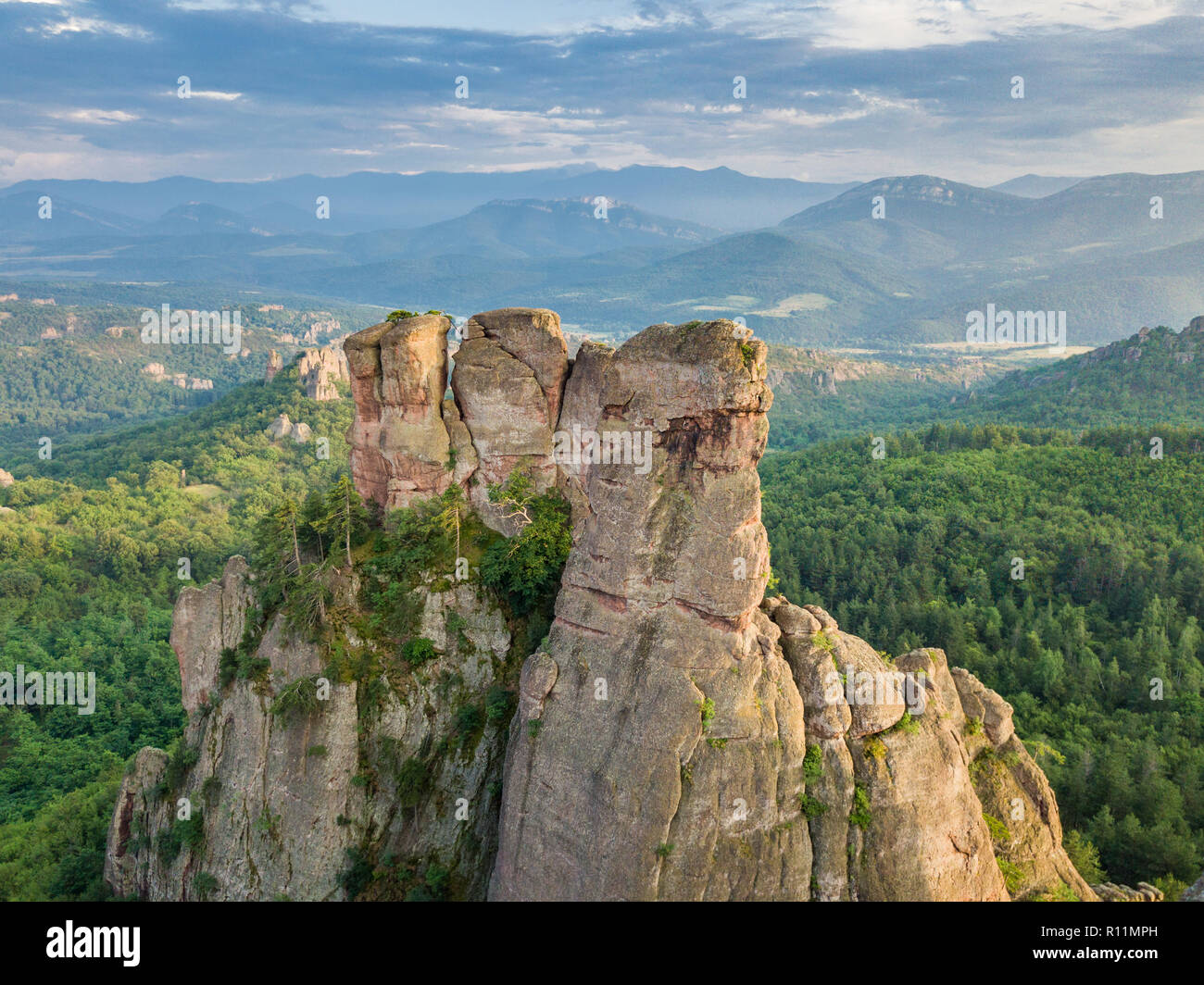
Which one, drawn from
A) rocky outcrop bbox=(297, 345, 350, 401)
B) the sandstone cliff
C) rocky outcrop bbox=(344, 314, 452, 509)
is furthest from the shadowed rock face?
rocky outcrop bbox=(297, 345, 350, 401)

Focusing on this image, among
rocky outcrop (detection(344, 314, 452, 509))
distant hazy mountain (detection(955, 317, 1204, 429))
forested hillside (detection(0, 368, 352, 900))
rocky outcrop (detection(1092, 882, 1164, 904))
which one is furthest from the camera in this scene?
distant hazy mountain (detection(955, 317, 1204, 429))

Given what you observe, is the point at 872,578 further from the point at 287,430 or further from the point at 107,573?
the point at 287,430

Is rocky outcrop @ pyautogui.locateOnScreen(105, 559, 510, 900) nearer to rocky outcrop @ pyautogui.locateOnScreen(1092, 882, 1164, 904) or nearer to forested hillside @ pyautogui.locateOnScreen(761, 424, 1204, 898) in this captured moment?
rocky outcrop @ pyautogui.locateOnScreen(1092, 882, 1164, 904)

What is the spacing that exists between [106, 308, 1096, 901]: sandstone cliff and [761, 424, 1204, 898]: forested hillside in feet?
52.4

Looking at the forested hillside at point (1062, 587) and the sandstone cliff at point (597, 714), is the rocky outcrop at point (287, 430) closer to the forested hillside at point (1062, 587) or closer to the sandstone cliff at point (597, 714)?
the forested hillside at point (1062, 587)

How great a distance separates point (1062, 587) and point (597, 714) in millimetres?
A: 66113

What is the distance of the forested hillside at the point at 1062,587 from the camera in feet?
142

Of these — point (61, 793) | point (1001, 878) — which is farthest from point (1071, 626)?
point (61, 793)

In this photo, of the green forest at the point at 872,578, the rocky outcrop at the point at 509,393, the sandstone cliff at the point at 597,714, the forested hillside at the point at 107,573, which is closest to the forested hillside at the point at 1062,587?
the green forest at the point at 872,578

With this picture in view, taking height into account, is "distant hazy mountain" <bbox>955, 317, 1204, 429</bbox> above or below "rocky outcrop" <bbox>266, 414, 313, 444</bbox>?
above

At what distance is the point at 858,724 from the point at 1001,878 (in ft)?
24.7

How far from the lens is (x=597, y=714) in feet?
86.7

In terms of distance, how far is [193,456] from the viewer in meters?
126

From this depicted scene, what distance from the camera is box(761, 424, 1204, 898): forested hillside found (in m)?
43.4
